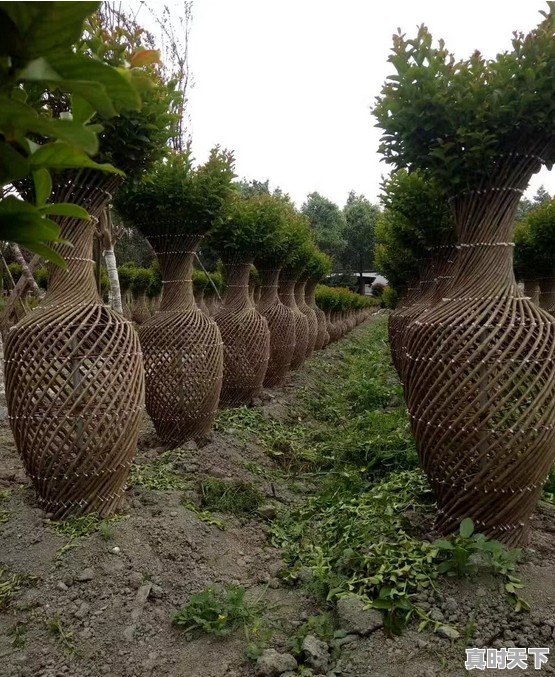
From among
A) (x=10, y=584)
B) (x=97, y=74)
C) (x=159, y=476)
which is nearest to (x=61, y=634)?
(x=10, y=584)

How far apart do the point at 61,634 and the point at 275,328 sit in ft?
18.9

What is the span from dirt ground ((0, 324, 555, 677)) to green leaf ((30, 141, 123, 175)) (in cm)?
215

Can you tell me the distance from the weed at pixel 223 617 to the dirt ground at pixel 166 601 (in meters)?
0.05

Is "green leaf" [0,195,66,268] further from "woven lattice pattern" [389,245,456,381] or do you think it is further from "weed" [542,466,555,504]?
"woven lattice pattern" [389,245,456,381]

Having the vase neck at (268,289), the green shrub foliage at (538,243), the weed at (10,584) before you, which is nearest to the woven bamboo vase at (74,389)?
the weed at (10,584)

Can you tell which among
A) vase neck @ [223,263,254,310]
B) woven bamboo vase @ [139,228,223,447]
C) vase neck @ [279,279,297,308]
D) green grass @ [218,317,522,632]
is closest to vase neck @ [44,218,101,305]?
woven bamboo vase @ [139,228,223,447]

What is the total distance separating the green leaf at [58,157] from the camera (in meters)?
0.75

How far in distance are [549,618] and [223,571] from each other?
5.21ft

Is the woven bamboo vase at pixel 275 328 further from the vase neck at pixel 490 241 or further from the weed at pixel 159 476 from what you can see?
the vase neck at pixel 490 241

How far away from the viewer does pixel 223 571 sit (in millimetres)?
3029

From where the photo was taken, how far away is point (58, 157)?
2.52 feet

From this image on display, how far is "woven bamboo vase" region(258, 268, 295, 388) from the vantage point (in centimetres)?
788

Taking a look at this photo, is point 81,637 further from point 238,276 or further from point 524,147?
point 238,276

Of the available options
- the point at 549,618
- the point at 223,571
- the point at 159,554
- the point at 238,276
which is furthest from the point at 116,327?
the point at 238,276
